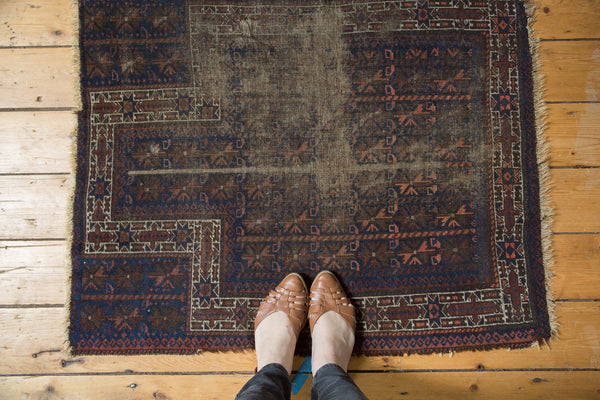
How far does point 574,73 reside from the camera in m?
1.09

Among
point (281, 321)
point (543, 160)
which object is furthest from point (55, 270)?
point (543, 160)

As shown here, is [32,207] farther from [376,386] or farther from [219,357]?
[376,386]

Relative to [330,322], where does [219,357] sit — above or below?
below

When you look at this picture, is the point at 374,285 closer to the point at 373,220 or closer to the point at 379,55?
the point at 373,220

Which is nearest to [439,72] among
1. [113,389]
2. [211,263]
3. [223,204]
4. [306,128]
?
[306,128]

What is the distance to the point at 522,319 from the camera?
1.06 meters

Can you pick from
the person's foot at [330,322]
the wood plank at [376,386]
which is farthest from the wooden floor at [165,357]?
the person's foot at [330,322]

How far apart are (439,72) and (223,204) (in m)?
0.84

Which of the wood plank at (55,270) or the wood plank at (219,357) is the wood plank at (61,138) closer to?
the wood plank at (55,270)

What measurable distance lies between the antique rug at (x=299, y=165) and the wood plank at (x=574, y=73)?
0.28 feet

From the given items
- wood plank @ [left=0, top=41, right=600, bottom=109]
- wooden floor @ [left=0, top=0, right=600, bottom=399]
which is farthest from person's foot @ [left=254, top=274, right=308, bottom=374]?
wood plank @ [left=0, top=41, right=600, bottom=109]

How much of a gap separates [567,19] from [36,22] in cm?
179

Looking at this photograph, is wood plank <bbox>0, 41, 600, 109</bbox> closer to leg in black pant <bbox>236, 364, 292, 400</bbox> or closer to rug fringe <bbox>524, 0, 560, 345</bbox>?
rug fringe <bbox>524, 0, 560, 345</bbox>

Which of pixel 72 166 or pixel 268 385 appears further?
pixel 72 166
